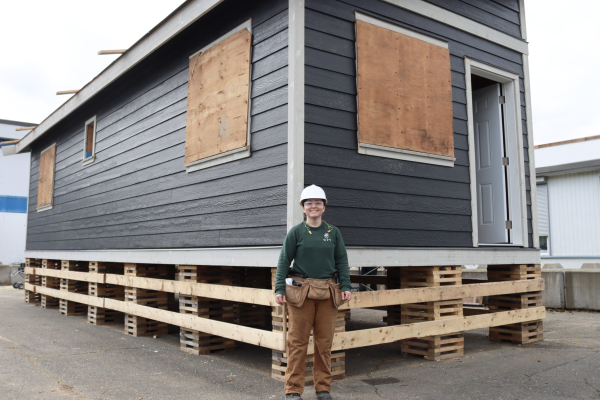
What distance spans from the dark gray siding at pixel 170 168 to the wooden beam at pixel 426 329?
1286mm

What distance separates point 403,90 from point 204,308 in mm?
3918

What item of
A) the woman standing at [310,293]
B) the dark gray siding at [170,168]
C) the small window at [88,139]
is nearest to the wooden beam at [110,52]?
the dark gray siding at [170,168]

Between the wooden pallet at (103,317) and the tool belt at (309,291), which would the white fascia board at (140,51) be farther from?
the wooden pallet at (103,317)

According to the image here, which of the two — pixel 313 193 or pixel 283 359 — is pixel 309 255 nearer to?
pixel 313 193

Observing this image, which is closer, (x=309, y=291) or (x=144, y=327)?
(x=309, y=291)

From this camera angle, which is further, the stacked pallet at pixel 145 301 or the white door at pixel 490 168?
the stacked pallet at pixel 145 301

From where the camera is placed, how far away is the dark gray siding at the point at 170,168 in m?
5.86

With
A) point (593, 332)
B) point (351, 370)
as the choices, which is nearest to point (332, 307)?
point (351, 370)

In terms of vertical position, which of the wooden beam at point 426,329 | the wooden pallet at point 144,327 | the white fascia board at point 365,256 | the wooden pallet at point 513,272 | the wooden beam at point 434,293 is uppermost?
the white fascia board at point 365,256

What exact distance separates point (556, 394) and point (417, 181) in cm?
285

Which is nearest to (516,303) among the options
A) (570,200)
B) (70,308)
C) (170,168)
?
(170,168)

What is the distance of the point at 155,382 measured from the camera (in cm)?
536

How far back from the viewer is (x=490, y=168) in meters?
8.21

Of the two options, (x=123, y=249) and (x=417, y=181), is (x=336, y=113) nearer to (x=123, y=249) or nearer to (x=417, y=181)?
(x=417, y=181)
